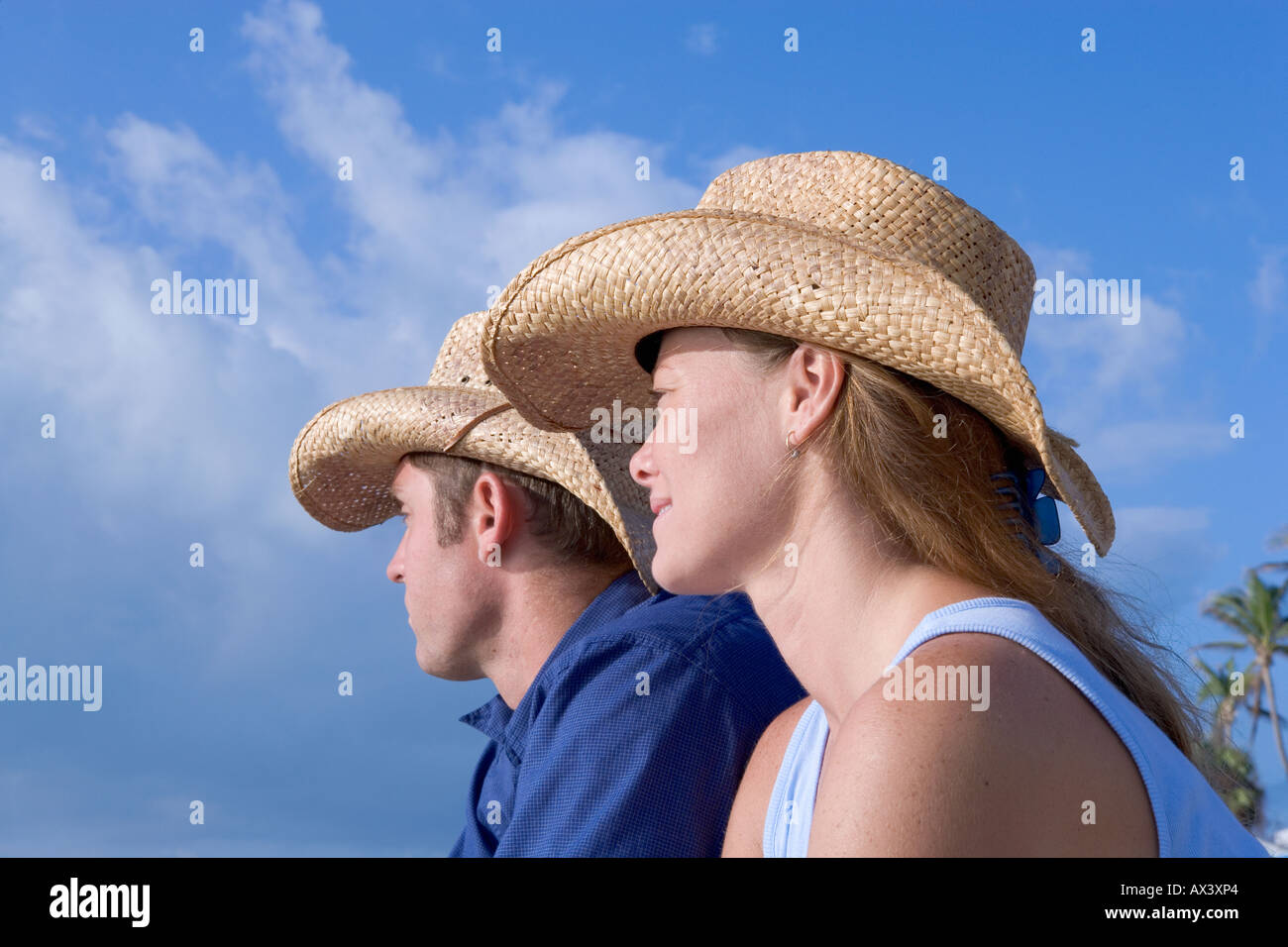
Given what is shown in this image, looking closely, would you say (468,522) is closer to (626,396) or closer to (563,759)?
(626,396)

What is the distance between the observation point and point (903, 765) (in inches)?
77.7

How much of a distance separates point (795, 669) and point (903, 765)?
71cm

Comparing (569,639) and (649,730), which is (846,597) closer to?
(649,730)

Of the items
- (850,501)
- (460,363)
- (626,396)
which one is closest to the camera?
(850,501)

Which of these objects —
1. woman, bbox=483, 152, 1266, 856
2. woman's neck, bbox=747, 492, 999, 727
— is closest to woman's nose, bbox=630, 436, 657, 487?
woman, bbox=483, 152, 1266, 856

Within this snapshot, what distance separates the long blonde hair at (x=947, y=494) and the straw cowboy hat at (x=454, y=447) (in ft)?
4.13

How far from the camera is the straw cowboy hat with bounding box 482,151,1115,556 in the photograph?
97.3 inches

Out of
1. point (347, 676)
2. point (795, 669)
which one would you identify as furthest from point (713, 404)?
point (347, 676)

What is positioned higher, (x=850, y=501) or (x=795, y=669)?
(x=850, y=501)

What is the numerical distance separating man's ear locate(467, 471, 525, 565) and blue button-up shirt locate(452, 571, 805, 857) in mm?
622

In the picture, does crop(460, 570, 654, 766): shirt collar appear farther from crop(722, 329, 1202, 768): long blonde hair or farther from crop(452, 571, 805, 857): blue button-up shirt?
crop(722, 329, 1202, 768): long blonde hair

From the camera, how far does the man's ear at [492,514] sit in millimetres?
4055

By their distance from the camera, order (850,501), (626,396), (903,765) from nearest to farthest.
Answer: (903,765)
(850,501)
(626,396)
